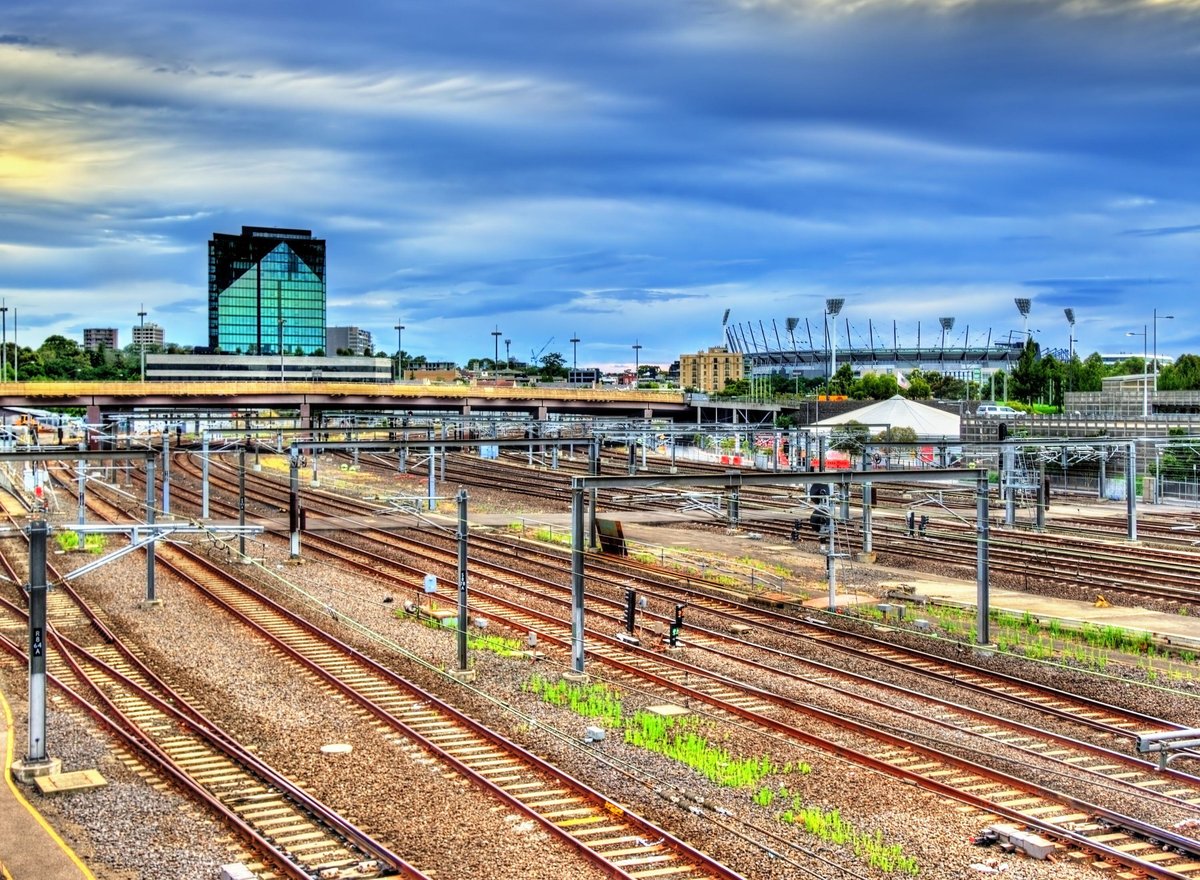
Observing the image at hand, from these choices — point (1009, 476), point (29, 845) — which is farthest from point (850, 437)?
point (29, 845)

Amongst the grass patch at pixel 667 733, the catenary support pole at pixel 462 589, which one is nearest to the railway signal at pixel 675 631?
the grass patch at pixel 667 733

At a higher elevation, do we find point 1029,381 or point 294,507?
point 1029,381

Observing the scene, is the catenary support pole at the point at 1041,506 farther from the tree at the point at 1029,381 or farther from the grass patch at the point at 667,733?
the tree at the point at 1029,381

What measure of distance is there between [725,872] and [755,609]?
17.6m

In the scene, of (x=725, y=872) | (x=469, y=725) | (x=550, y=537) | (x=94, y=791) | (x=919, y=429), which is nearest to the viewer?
(x=725, y=872)

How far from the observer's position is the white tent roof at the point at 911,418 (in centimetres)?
8438

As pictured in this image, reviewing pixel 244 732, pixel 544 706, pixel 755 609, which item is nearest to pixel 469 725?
pixel 544 706

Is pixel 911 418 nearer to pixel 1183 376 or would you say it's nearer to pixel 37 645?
pixel 1183 376

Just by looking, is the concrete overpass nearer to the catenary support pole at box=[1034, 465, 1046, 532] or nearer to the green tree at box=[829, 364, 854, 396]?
the catenary support pole at box=[1034, 465, 1046, 532]

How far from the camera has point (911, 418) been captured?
85000mm

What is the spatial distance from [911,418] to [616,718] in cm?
6890

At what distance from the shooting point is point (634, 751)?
703 inches

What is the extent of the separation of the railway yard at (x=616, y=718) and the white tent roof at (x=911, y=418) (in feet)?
147

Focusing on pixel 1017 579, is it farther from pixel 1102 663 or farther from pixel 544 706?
pixel 544 706
